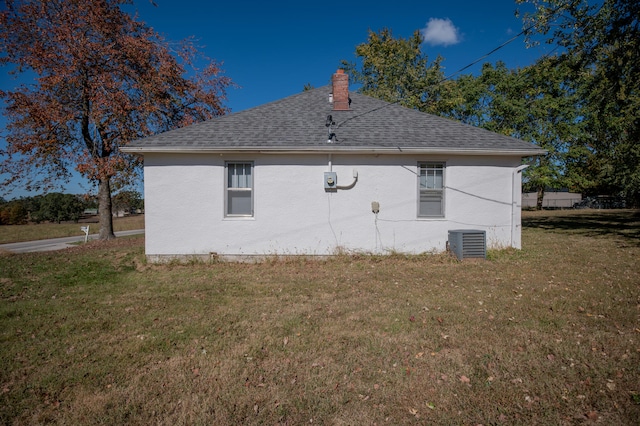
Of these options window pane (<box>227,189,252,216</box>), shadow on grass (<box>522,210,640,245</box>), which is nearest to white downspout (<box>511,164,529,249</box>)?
shadow on grass (<box>522,210,640,245</box>)

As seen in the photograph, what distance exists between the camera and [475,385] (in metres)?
3.19

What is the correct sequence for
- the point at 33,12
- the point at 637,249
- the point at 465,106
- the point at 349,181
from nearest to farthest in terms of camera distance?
the point at 349,181 < the point at 637,249 < the point at 33,12 < the point at 465,106

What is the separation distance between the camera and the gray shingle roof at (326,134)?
8914 millimetres

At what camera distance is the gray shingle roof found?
8.91m

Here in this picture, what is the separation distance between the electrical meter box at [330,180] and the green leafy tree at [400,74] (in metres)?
15.6

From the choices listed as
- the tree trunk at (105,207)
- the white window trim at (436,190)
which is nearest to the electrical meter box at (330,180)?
the white window trim at (436,190)

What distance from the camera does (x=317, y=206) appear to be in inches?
363

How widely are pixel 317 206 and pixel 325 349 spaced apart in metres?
5.57

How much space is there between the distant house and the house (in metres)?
48.6

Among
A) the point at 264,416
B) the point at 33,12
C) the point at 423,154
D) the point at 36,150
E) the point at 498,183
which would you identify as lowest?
the point at 264,416

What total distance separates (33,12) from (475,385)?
19.5m

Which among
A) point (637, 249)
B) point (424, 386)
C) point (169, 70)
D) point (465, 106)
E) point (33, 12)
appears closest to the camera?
point (424, 386)

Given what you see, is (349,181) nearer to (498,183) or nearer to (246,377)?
(498,183)

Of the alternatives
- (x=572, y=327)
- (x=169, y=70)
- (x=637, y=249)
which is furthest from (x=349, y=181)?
(x=169, y=70)
